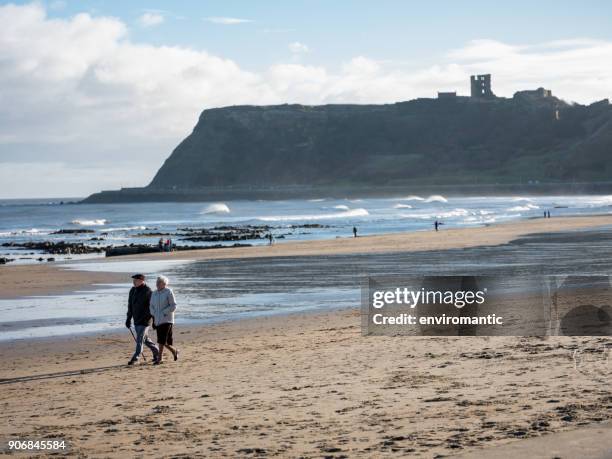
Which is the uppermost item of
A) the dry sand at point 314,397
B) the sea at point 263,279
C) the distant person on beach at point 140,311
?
the distant person on beach at point 140,311

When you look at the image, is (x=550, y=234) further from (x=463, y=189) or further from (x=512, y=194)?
(x=463, y=189)

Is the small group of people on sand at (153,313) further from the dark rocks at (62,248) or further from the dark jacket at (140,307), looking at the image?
the dark rocks at (62,248)

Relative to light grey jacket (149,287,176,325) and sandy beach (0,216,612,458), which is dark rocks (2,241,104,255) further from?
light grey jacket (149,287,176,325)

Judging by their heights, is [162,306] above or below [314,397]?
above

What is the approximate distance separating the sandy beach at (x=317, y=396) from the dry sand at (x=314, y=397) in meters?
0.02

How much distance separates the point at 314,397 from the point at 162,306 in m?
3.99

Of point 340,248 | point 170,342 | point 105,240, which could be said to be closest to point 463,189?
point 105,240

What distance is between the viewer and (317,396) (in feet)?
31.3

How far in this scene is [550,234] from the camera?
144 feet

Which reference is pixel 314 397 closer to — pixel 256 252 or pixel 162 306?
pixel 162 306

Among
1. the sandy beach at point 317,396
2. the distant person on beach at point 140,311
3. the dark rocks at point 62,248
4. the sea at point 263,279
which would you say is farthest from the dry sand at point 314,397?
the dark rocks at point 62,248

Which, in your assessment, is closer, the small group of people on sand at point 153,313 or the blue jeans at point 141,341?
the blue jeans at point 141,341

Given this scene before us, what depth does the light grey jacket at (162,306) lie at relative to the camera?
12812mm

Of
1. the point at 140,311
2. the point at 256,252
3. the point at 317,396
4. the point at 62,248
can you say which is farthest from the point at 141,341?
the point at 62,248
